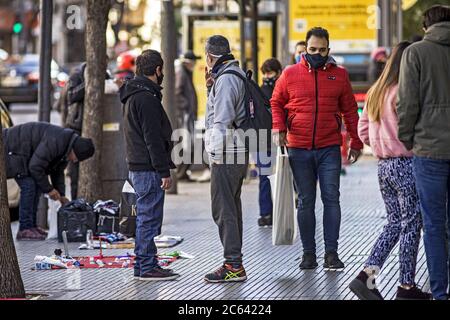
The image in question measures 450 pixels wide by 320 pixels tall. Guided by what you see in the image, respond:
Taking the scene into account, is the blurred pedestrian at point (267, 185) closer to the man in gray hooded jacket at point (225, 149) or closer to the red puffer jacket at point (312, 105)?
the red puffer jacket at point (312, 105)

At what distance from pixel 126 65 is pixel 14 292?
315 inches

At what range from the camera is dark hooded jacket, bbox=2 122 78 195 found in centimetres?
1269

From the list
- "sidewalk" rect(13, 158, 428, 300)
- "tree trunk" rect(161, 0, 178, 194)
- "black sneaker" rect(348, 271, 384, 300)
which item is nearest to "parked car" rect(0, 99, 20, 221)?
"sidewalk" rect(13, 158, 428, 300)

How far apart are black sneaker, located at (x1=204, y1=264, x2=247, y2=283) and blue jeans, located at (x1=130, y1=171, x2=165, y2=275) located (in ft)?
1.74

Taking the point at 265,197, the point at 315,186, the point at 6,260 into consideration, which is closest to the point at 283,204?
the point at 315,186

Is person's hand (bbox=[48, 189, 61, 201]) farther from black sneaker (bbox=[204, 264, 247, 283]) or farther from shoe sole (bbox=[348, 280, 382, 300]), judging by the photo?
shoe sole (bbox=[348, 280, 382, 300])

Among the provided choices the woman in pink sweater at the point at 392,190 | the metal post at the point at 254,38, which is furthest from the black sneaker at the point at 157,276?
the metal post at the point at 254,38

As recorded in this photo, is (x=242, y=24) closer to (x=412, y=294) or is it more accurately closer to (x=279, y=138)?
(x=279, y=138)

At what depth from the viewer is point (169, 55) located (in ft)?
57.4

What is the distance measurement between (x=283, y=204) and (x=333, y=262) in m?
0.63

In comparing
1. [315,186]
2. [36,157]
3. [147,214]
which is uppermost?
[36,157]

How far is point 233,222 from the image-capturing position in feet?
33.8

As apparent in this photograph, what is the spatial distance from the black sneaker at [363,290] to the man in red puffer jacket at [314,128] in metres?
1.64

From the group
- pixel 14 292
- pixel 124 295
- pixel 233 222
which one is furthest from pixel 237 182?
pixel 14 292
